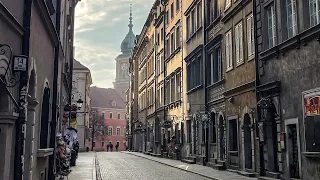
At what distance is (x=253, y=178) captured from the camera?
60.6ft

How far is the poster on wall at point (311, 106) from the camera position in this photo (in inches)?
541

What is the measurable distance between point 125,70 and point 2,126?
133516 mm

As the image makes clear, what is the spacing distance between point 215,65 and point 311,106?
1206 centimetres

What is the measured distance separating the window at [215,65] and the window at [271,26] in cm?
694

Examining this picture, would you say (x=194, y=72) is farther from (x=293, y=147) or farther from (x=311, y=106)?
(x=311, y=106)

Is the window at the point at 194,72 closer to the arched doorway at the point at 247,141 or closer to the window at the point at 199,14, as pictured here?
the window at the point at 199,14

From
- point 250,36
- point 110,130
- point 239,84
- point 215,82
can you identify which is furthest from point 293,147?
point 110,130

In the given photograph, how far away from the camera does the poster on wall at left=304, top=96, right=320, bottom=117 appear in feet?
45.1

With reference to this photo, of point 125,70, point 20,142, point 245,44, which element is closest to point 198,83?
point 245,44

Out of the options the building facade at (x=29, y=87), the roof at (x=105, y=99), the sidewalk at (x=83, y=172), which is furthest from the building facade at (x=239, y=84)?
the roof at (x=105, y=99)

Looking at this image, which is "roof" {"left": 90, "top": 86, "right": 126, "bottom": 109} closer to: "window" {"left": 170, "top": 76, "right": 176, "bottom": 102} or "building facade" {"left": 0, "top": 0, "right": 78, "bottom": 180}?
"window" {"left": 170, "top": 76, "right": 176, "bottom": 102}

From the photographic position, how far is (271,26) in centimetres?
1789

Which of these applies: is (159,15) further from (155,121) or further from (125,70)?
(125,70)

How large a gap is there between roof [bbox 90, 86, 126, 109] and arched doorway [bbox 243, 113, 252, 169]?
95063 mm
